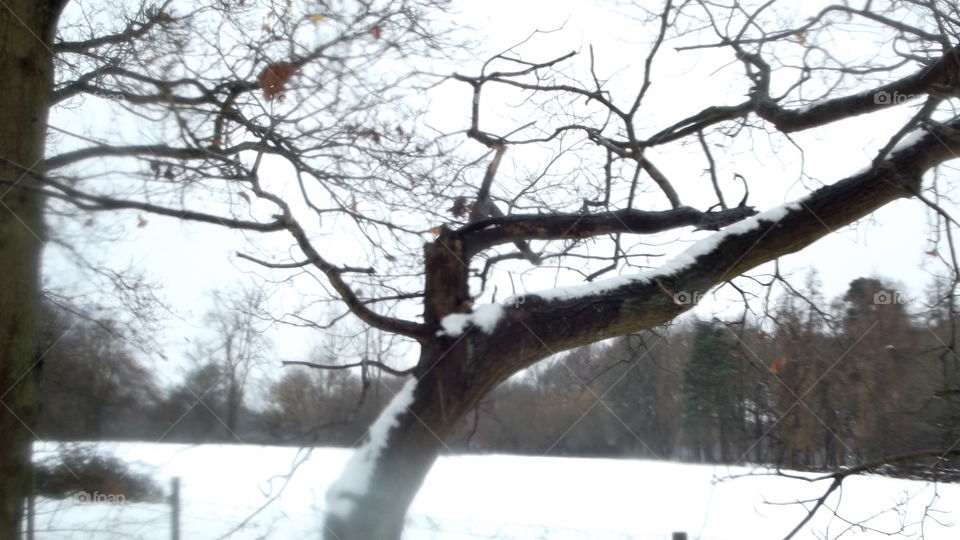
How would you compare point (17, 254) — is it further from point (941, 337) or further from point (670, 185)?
point (941, 337)

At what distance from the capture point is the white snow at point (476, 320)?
3.78 meters

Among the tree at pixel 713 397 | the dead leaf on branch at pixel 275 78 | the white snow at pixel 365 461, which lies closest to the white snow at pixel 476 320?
the white snow at pixel 365 461

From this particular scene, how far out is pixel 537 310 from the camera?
385cm

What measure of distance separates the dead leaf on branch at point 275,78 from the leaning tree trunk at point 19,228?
128 centimetres

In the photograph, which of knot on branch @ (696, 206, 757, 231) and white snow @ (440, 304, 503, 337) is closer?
white snow @ (440, 304, 503, 337)

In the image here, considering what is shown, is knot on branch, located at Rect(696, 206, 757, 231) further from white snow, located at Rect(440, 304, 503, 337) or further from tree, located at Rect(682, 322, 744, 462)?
white snow, located at Rect(440, 304, 503, 337)

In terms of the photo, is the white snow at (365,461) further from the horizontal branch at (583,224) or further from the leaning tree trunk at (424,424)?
the horizontal branch at (583,224)

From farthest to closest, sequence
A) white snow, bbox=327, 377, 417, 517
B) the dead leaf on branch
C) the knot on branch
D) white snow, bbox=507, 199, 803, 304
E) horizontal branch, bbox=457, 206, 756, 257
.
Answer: the dead leaf on branch < the knot on branch < horizontal branch, bbox=457, 206, 756, 257 < white snow, bbox=507, 199, 803, 304 < white snow, bbox=327, 377, 417, 517

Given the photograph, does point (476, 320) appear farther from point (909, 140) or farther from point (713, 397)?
point (909, 140)

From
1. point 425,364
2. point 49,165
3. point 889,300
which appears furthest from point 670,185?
point 49,165

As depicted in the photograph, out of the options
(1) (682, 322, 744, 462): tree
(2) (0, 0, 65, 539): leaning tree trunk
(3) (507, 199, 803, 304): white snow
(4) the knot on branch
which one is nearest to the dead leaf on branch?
(2) (0, 0, 65, 539): leaning tree trunk

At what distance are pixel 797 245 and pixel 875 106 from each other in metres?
1.08

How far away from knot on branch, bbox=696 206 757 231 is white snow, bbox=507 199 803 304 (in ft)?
0.92

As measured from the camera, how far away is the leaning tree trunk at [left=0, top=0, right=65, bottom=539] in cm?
401
